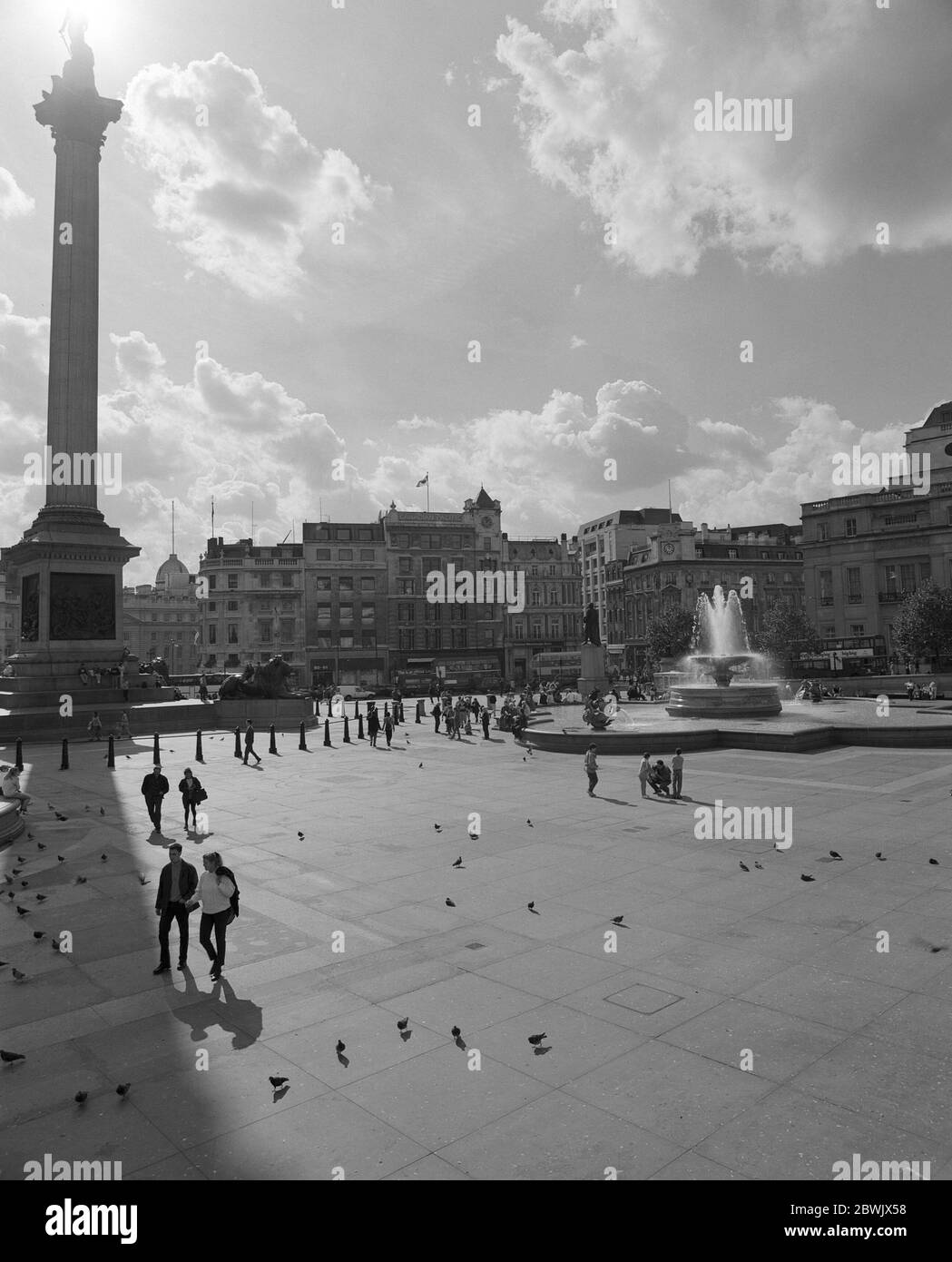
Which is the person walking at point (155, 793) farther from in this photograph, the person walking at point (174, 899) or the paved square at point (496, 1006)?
the person walking at point (174, 899)

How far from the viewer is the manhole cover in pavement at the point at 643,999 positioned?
723 centimetres

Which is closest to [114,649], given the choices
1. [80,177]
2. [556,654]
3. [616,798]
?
[80,177]

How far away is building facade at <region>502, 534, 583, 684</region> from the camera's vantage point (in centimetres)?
9356

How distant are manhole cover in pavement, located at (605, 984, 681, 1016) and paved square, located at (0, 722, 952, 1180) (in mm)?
25

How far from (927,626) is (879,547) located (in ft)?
56.1

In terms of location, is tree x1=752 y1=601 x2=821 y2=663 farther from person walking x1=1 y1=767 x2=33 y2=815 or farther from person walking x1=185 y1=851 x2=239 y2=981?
person walking x1=185 y1=851 x2=239 y2=981

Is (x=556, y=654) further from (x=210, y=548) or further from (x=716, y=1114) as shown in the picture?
(x=716, y=1114)

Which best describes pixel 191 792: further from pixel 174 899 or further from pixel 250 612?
pixel 250 612

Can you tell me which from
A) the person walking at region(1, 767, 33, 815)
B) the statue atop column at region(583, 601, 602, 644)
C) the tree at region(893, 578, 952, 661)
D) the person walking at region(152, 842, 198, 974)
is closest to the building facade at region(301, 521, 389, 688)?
the statue atop column at region(583, 601, 602, 644)

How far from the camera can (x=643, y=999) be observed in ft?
24.4

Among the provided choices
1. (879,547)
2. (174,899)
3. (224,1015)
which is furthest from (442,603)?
(224,1015)

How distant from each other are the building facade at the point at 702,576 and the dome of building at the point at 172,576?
233 feet

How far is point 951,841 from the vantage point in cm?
1313
